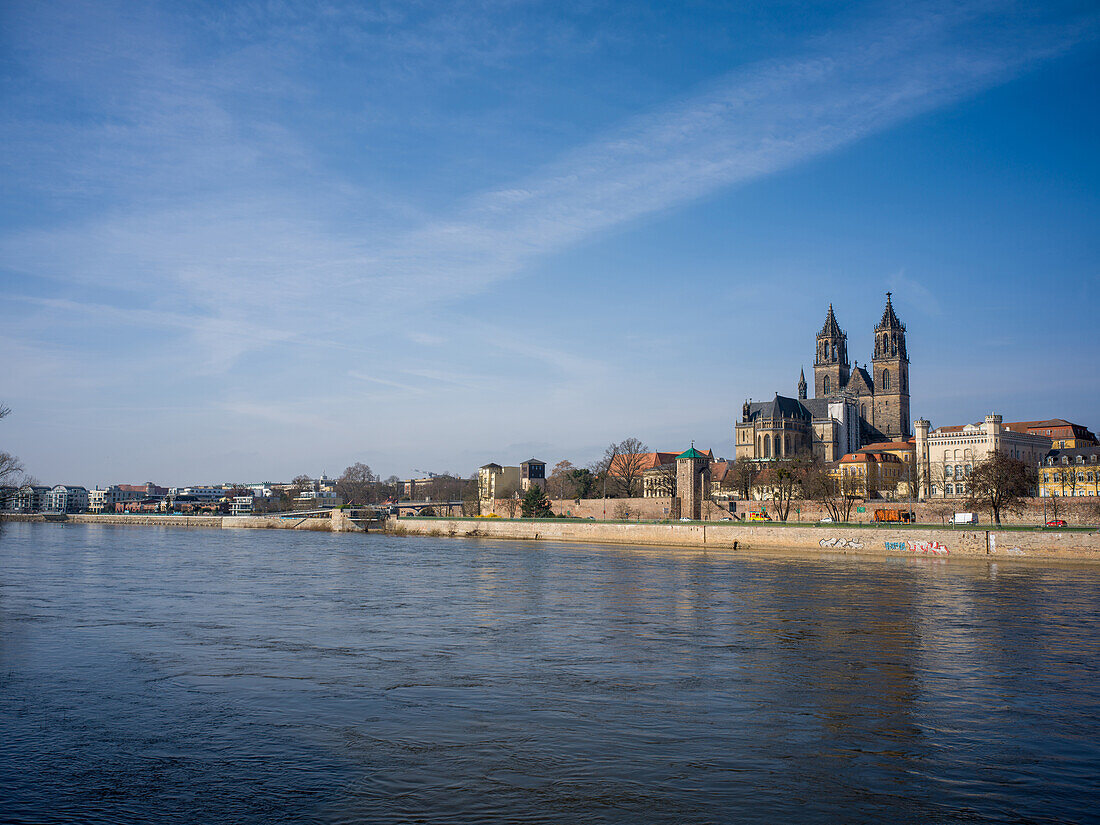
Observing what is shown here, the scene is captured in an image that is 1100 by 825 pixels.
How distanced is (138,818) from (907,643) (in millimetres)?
14510

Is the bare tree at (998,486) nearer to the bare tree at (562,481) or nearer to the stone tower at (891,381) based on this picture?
the bare tree at (562,481)

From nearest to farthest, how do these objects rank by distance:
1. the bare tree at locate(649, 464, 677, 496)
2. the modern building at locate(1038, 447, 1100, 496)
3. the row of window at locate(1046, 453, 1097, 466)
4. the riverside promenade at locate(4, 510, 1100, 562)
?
1. the riverside promenade at locate(4, 510, 1100, 562)
2. the modern building at locate(1038, 447, 1100, 496)
3. the row of window at locate(1046, 453, 1097, 466)
4. the bare tree at locate(649, 464, 677, 496)

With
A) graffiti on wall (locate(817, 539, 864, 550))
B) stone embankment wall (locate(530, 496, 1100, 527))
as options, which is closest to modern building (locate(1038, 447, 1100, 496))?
stone embankment wall (locate(530, 496, 1100, 527))

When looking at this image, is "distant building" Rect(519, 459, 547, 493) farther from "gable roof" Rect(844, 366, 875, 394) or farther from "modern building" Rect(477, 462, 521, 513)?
"gable roof" Rect(844, 366, 875, 394)

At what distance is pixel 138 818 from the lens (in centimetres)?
761

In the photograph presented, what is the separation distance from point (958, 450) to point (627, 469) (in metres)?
36.0

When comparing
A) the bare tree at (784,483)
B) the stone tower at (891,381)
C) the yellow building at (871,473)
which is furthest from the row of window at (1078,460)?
the stone tower at (891,381)

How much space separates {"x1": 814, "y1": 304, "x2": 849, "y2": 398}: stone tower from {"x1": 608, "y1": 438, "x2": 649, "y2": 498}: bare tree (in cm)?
4572

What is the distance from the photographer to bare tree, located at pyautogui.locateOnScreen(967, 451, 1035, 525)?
5278cm

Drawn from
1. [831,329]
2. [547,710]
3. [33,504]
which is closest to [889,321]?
[831,329]

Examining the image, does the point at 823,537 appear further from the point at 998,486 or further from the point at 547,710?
the point at 547,710

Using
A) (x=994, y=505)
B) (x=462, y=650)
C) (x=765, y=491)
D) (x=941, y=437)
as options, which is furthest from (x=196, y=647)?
(x=941, y=437)

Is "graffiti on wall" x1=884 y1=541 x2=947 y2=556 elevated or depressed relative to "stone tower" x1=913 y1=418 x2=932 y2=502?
depressed

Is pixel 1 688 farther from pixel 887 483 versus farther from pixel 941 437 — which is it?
pixel 941 437
